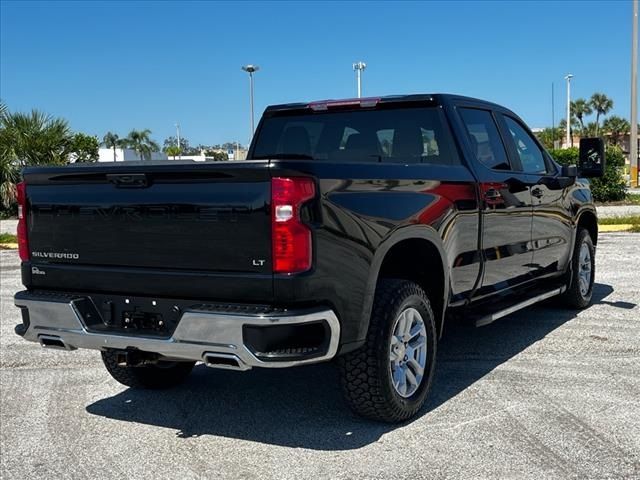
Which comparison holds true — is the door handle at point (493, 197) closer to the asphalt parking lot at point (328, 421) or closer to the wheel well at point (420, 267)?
the wheel well at point (420, 267)

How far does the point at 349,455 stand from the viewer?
3861mm

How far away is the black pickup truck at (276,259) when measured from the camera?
349cm

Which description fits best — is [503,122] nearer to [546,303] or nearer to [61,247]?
[546,303]

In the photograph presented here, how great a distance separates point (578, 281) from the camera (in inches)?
282

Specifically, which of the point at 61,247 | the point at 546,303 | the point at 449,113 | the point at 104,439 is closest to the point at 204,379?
the point at 104,439

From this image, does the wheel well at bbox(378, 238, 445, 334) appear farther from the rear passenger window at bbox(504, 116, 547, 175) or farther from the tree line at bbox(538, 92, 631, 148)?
the tree line at bbox(538, 92, 631, 148)

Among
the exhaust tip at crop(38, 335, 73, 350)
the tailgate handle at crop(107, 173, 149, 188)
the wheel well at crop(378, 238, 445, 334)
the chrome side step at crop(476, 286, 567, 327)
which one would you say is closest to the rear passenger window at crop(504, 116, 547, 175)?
the chrome side step at crop(476, 286, 567, 327)

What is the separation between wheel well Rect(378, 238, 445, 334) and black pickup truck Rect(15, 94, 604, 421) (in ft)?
0.04

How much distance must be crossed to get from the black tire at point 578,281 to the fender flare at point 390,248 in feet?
9.11

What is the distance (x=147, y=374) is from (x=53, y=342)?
1.07 metres

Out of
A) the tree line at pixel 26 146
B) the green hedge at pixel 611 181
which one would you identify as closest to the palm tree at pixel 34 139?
the tree line at pixel 26 146

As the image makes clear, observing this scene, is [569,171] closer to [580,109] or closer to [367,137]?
[367,137]

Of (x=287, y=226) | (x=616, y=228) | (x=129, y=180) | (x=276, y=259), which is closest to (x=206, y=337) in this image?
(x=276, y=259)

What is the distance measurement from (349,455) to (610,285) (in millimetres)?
5984
